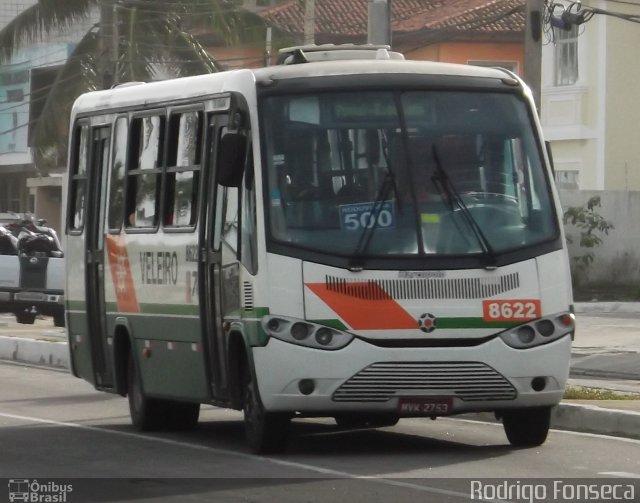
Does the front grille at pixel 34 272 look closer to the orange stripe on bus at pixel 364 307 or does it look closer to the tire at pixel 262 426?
the tire at pixel 262 426

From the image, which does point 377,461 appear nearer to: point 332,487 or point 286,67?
point 332,487

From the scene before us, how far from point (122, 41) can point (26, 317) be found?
8495 mm

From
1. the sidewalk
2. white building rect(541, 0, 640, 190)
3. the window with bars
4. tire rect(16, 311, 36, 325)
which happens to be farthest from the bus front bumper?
the window with bars

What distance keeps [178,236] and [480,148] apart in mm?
2546

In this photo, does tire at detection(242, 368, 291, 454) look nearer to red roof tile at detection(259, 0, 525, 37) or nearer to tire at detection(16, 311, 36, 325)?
tire at detection(16, 311, 36, 325)

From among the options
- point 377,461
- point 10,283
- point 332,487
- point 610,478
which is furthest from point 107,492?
point 10,283

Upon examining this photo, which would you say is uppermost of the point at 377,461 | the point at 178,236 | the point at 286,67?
the point at 286,67

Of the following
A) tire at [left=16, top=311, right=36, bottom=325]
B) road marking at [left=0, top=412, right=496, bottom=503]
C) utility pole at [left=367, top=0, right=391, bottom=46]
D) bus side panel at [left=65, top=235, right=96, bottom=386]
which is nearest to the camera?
road marking at [left=0, top=412, right=496, bottom=503]

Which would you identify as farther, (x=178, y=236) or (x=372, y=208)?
(x=178, y=236)

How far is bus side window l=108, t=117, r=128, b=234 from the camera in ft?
47.9

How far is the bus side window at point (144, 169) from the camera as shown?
14.0m

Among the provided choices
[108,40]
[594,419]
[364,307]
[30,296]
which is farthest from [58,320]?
[364,307]

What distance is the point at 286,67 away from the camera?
12328 mm

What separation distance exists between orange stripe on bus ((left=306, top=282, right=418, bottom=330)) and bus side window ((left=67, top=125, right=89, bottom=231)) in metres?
4.48
